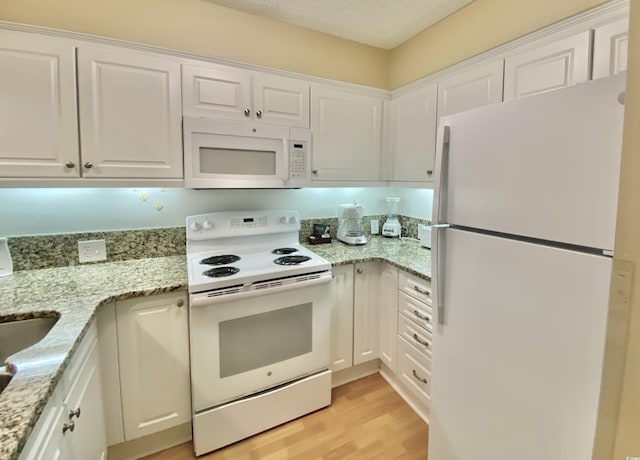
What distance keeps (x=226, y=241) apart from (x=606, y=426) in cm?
197

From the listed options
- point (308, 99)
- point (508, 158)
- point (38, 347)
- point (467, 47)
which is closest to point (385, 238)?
point (308, 99)

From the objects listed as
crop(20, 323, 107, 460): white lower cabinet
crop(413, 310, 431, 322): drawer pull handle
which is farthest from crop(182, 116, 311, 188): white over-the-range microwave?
crop(413, 310, 431, 322): drawer pull handle

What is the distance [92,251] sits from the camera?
184cm

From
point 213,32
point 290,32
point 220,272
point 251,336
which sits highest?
point 290,32

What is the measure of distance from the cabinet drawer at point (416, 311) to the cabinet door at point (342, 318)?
0.34m

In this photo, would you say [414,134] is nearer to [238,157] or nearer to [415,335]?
[238,157]

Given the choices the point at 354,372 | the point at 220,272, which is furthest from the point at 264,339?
the point at 354,372

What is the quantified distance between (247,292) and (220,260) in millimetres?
410

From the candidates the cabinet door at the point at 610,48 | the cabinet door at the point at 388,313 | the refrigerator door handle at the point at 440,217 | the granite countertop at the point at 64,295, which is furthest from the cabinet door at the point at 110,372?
the cabinet door at the point at 610,48

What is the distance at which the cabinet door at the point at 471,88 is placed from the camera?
170 centimetres

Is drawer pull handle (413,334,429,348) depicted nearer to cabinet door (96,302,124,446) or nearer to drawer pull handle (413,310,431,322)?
drawer pull handle (413,310,431,322)

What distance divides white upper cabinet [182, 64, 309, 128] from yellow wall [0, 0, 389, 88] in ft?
0.78

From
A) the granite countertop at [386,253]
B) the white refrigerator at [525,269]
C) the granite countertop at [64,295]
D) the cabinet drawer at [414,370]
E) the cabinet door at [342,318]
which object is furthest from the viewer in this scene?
the cabinet door at [342,318]

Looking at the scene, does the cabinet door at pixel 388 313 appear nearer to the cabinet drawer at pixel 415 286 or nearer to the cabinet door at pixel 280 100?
the cabinet drawer at pixel 415 286
